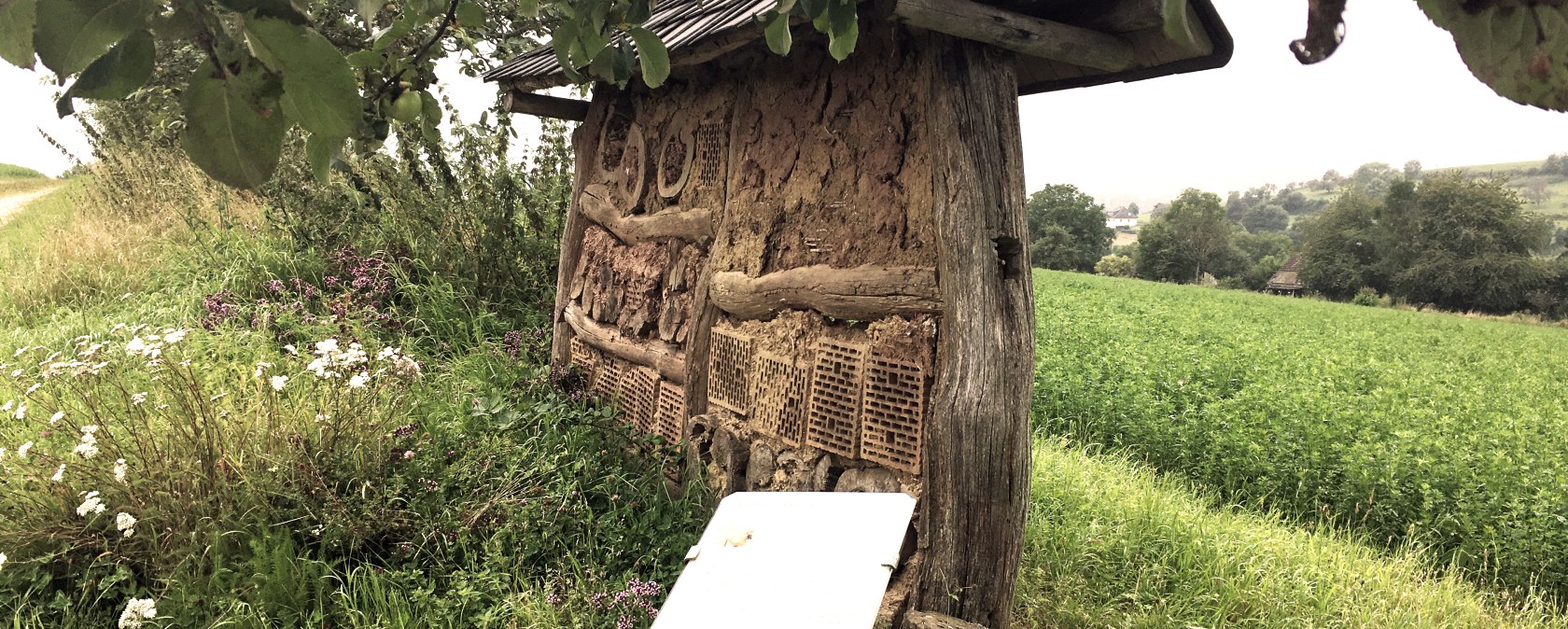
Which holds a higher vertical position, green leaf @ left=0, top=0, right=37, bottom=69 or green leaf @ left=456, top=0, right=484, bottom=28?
green leaf @ left=456, top=0, right=484, bottom=28

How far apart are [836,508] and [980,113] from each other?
5.68ft

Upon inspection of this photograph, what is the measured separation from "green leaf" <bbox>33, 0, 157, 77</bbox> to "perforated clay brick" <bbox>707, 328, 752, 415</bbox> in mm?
3009

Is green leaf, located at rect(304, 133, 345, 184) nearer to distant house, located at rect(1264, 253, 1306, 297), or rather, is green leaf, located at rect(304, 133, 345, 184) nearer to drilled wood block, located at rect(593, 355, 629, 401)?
drilled wood block, located at rect(593, 355, 629, 401)

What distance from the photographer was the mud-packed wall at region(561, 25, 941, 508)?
9.39 ft

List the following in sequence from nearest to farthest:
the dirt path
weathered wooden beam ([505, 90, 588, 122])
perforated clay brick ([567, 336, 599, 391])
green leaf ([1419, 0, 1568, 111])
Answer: green leaf ([1419, 0, 1568, 111]), perforated clay brick ([567, 336, 599, 391]), weathered wooden beam ([505, 90, 588, 122]), the dirt path

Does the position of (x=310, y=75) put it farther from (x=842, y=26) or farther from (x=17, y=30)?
(x=842, y=26)

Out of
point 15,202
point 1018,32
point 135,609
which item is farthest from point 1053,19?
point 15,202

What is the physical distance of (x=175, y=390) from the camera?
3.32 metres

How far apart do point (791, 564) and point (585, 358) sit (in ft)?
12.6

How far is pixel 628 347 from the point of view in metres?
4.42

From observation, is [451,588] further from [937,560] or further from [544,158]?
[544,158]

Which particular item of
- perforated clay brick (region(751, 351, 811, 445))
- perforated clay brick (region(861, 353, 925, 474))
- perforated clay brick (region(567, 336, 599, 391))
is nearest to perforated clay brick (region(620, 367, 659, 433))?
perforated clay brick (region(567, 336, 599, 391))

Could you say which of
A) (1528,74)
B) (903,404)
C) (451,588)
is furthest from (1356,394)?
(1528,74)

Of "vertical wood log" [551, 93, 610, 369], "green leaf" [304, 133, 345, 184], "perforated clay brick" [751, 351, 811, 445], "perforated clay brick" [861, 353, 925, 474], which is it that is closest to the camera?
"green leaf" [304, 133, 345, 184]
